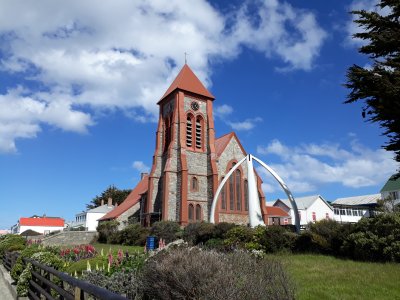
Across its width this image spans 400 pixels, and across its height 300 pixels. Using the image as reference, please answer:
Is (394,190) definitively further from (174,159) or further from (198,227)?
(198,227)

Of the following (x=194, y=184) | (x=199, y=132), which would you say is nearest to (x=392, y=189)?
(x=199, y=132)

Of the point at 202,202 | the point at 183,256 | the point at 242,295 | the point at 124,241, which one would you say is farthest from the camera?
the point at 202,202

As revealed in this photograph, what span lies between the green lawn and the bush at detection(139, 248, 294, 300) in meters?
1.47

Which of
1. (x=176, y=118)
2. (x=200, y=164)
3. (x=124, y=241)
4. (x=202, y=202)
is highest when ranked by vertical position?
(x=176, y=118)

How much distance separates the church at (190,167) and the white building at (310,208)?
26.0 m

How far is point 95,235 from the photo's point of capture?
140 ft

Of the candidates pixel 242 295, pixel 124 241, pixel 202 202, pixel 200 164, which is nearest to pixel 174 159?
pixel 200 164

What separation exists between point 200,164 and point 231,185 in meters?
4.39

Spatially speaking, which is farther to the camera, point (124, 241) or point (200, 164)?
point (200, 164)

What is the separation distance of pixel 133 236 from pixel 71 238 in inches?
510

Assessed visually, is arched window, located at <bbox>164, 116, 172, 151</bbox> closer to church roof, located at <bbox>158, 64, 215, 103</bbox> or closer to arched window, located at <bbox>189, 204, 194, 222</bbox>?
church roof, located at <bbox>158, 64, 215, 103</bbox>

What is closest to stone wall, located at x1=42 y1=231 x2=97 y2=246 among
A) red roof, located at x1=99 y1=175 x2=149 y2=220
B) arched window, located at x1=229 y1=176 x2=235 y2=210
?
red roof, located at x1=99 y1=175 x2=149 y2=220

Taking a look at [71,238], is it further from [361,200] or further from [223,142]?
[361,200]

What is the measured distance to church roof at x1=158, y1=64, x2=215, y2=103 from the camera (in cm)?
4159
